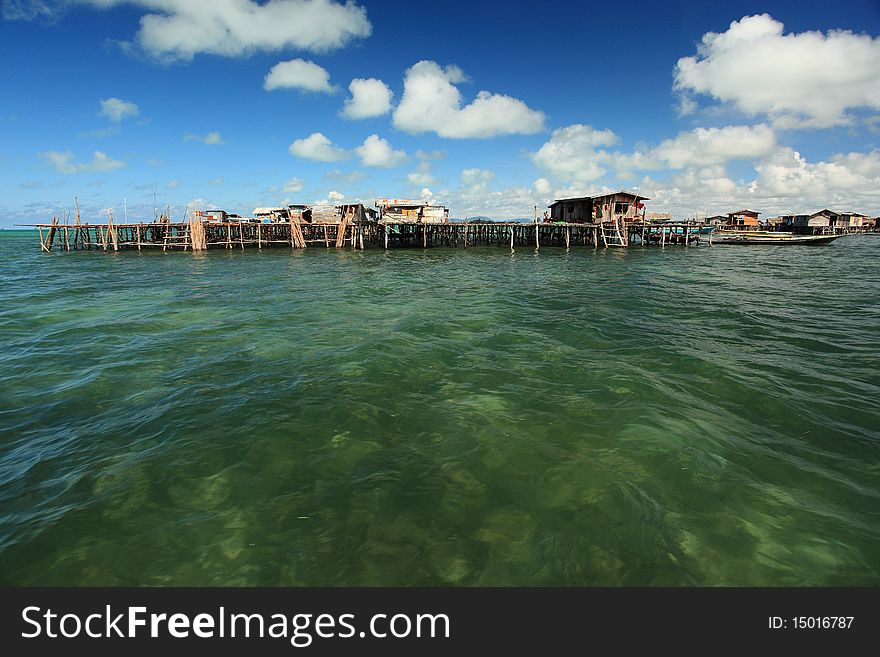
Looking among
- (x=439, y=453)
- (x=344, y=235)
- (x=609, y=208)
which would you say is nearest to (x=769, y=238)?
(x=609, y=208)

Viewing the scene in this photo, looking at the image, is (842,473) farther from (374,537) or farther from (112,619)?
(112,619)

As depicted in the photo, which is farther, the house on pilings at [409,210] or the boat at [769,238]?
the boat at [769,238]

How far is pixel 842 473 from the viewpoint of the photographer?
576 cm

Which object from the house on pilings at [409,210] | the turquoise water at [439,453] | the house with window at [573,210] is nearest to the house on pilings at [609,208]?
the house with window at [573,210]

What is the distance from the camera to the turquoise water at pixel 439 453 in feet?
14.2

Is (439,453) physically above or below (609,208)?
below

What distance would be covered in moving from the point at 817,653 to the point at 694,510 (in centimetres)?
190

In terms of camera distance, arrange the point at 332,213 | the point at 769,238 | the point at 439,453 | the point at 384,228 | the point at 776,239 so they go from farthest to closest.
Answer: the point at 769,238 → the point at 776,239 → the point at 332,213 → the point at 384,228 → the point at 439,453

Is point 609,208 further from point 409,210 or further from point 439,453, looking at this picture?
point 439,453

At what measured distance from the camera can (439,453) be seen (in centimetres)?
625

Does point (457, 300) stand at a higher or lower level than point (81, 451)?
higher

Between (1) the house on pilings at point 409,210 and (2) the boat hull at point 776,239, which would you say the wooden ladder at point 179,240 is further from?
(2) the boat hull at point 776,239

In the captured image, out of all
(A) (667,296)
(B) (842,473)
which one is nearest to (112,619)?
(B) (842,473)

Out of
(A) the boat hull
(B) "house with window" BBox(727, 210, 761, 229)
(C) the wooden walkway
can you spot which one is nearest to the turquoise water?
(C) the wooden walkway
